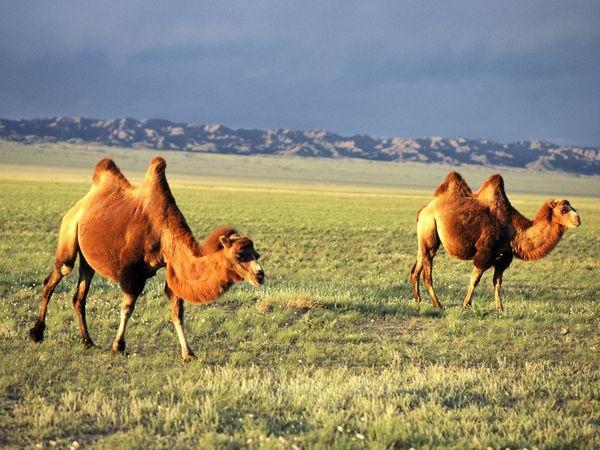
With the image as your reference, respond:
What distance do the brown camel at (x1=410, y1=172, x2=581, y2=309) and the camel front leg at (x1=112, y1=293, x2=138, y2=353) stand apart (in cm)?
642

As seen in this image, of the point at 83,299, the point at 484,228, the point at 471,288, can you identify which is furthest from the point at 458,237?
the point at 83,299

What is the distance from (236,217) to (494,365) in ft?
128

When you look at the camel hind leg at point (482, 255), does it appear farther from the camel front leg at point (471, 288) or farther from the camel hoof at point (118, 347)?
the camel hoof at point (118, 347)

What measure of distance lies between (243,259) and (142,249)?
1.74 m

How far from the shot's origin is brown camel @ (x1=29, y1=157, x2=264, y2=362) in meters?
8.88

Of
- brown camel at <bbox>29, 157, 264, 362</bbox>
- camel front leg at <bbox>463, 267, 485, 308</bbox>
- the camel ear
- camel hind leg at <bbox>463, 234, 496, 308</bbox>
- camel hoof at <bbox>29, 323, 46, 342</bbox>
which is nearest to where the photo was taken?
the camel ear

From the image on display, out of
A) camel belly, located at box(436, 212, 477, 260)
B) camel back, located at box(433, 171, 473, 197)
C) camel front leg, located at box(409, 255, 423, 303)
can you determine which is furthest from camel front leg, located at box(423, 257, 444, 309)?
camel back, located at box(433, 171, 473, 197)

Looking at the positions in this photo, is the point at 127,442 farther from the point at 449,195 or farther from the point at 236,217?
the point at 236,217

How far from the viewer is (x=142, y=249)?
31.2 feet

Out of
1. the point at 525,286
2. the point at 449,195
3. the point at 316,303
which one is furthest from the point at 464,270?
the point at 316,303

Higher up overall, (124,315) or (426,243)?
(426,243)

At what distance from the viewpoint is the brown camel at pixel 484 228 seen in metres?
14.4

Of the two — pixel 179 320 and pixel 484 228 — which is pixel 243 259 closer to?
pixel 179 320

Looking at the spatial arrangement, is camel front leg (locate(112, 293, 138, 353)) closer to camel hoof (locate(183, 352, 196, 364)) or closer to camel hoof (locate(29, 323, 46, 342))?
camel hoof (locate(183, 352, 196, 364))
